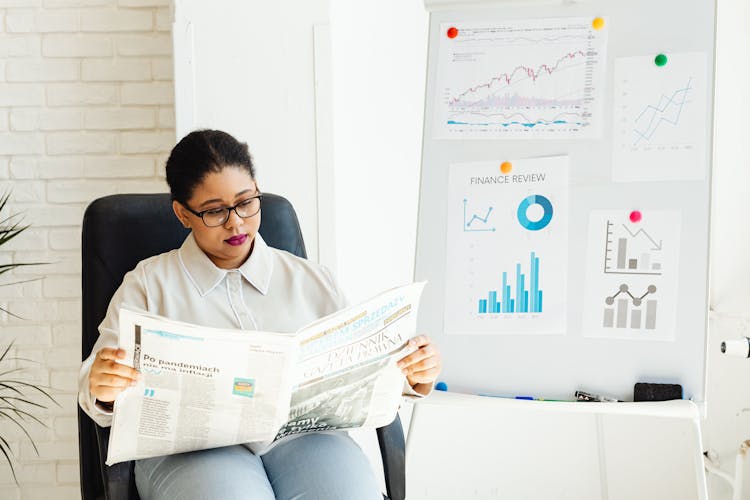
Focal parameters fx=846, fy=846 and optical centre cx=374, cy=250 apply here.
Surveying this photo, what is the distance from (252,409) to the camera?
4.32ft

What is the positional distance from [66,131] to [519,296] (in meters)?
1.38

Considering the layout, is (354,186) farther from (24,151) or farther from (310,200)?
(24,151)

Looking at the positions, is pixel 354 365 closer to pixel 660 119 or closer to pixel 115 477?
pixel 115 477

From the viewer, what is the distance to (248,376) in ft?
4.20

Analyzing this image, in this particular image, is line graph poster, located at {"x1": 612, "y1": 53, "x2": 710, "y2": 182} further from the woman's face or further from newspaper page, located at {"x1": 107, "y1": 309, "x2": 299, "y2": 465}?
newspaper page, located at {"x1": 107, "y1": 309, "x2": 299, "y2": 465}

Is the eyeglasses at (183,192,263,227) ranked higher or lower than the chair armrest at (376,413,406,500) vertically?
higher

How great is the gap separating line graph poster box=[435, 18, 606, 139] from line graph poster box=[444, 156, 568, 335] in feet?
0.27

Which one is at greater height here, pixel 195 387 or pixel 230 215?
pixel 230 215

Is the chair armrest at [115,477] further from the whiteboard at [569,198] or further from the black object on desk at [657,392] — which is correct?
the black object on desk at [657,392]

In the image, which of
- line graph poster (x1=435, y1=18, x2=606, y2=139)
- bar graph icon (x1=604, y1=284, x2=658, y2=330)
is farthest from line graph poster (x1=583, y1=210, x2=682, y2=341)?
line graph poster (x1=435, y1=18, x2=606, y2=139)

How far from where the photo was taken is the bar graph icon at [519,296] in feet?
5.96

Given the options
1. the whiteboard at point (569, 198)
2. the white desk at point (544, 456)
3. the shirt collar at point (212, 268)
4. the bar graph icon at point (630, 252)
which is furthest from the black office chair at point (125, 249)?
the white desk at point (544, 456)

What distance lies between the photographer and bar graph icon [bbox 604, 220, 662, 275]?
1753 millimetres

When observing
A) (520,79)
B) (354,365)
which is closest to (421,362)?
(354,365)
